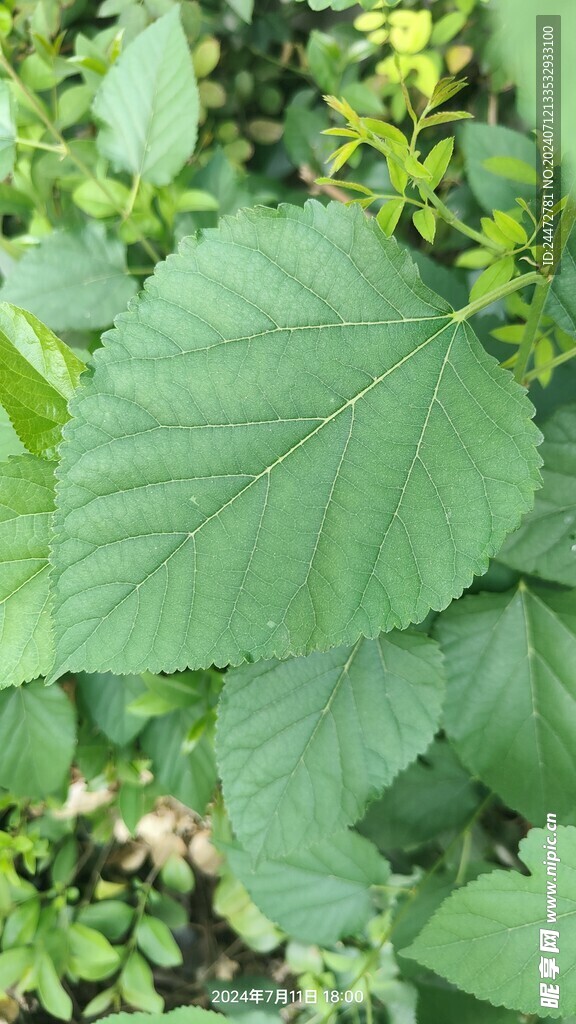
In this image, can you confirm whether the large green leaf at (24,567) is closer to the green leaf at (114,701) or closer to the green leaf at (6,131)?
the green leaf at (114,701)

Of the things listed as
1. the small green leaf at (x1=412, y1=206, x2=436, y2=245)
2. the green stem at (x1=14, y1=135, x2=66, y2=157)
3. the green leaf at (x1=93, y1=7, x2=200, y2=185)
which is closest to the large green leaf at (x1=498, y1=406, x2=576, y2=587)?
the small green leaf at (x1=412, y1=206, x2=436, y2=245)

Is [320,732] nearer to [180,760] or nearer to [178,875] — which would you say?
[180,760]

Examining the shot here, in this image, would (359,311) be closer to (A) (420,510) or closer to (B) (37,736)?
(A) (420,510)

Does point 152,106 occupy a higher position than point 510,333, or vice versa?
point 152,106

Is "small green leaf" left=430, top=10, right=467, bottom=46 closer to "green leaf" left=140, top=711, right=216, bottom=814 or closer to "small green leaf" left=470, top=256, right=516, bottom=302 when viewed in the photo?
"small green leaf" left=470, top=256, right=516, bottom=302

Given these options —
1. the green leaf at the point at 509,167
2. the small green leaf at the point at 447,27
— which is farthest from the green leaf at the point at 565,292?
the small green leaf at the point at 447,27

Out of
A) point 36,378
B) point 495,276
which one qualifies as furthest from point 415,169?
point 36,378
